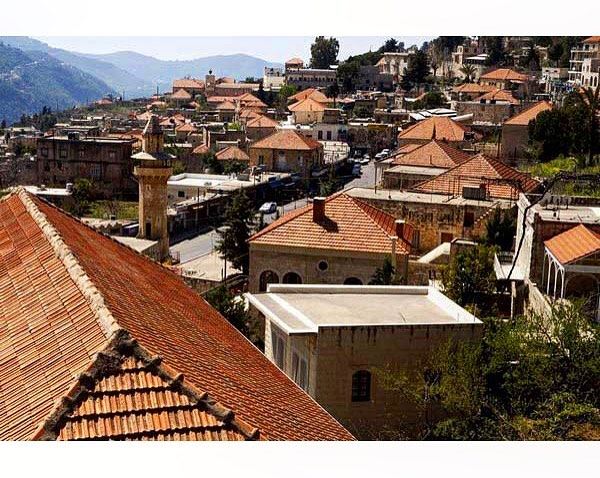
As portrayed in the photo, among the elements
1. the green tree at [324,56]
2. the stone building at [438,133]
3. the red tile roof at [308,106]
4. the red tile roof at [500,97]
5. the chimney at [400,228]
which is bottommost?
the chimney at [400,228]

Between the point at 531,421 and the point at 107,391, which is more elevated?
the point at 107,391

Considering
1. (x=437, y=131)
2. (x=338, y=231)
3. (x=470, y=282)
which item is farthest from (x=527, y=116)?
(x=470, y=282)

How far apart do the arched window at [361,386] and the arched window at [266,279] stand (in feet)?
19.7

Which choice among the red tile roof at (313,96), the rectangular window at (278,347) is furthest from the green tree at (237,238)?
the red tile roof at (313,96)

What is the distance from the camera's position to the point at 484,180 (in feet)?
64.0

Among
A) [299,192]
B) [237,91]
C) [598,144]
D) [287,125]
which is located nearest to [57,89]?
[237,91]

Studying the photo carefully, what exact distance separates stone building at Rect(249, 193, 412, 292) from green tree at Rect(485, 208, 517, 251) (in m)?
1.49

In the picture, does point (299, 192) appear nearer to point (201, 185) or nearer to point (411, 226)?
point (201, 185)

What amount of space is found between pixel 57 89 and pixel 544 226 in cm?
19674

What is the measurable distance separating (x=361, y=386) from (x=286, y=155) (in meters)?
27.9

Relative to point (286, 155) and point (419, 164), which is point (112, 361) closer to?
point (419, 164)

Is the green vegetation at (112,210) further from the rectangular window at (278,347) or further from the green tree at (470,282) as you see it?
the rectangular window at (278,347)

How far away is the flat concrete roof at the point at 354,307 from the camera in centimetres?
984

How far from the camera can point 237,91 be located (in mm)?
→ 69062
